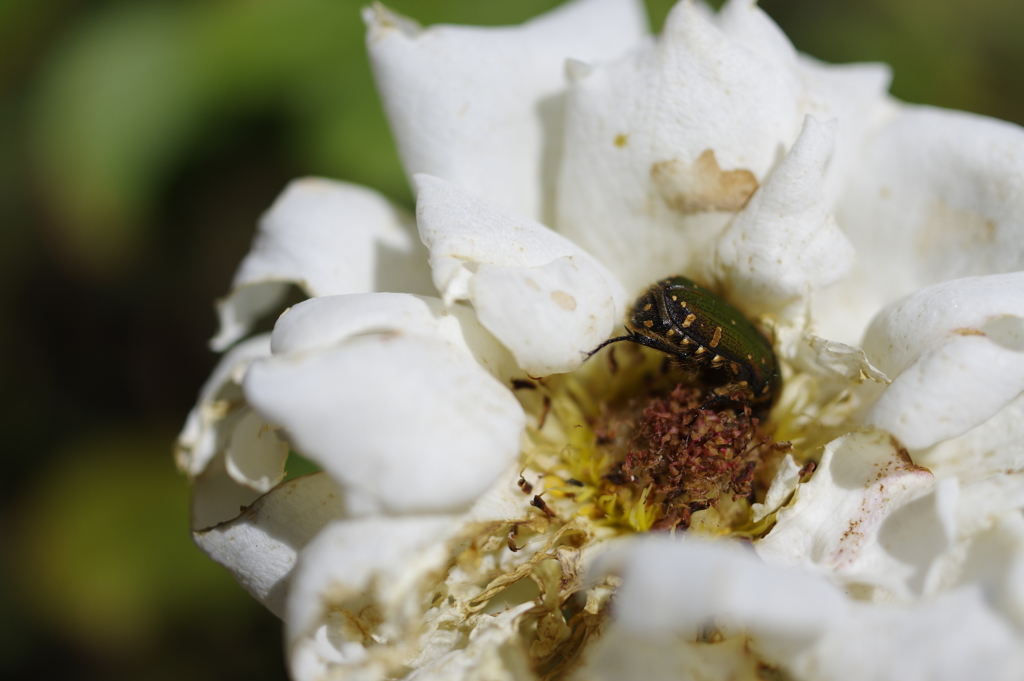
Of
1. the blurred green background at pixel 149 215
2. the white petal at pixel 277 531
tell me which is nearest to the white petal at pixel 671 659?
the white petal at pixel 277 531

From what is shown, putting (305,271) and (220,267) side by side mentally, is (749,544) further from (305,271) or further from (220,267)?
(220,267)

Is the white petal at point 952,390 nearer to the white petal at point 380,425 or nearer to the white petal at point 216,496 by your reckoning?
the white petal at point 380,425

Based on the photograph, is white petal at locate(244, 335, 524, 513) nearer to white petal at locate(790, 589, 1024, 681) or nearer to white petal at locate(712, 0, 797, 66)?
white petal at locate(790, 589, 1024, 681)

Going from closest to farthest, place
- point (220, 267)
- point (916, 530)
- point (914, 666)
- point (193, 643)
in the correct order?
point (914, 666) → point (916, 530) → point (193, 643) → point (220, 267)

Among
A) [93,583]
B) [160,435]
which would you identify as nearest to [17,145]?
[160,435]

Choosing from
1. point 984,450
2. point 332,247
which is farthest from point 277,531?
point 984,450

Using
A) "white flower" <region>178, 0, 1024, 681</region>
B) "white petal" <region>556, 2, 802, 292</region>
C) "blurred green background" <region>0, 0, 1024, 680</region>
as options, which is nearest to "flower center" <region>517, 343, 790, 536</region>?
"white flower" <region>178, 0, 1024, 681</region>

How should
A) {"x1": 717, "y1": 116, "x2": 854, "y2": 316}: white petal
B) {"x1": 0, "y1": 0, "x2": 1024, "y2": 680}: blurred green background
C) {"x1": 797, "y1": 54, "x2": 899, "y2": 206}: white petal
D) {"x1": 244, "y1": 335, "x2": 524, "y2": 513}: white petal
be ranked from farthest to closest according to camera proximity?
{"x1": 0, "y1": 0, "x2": 1024, "y2": 680}: blurred green background < {"x1": 797, "y1": 54, "x2": 899, "y2": 206}: white petal < {"x1": 717, "y1": 116, "x2": 854, "y2": 316}: white petal < {"x1": 244, "y1": 335, "x2": 524, "y2": 513}: white petal
